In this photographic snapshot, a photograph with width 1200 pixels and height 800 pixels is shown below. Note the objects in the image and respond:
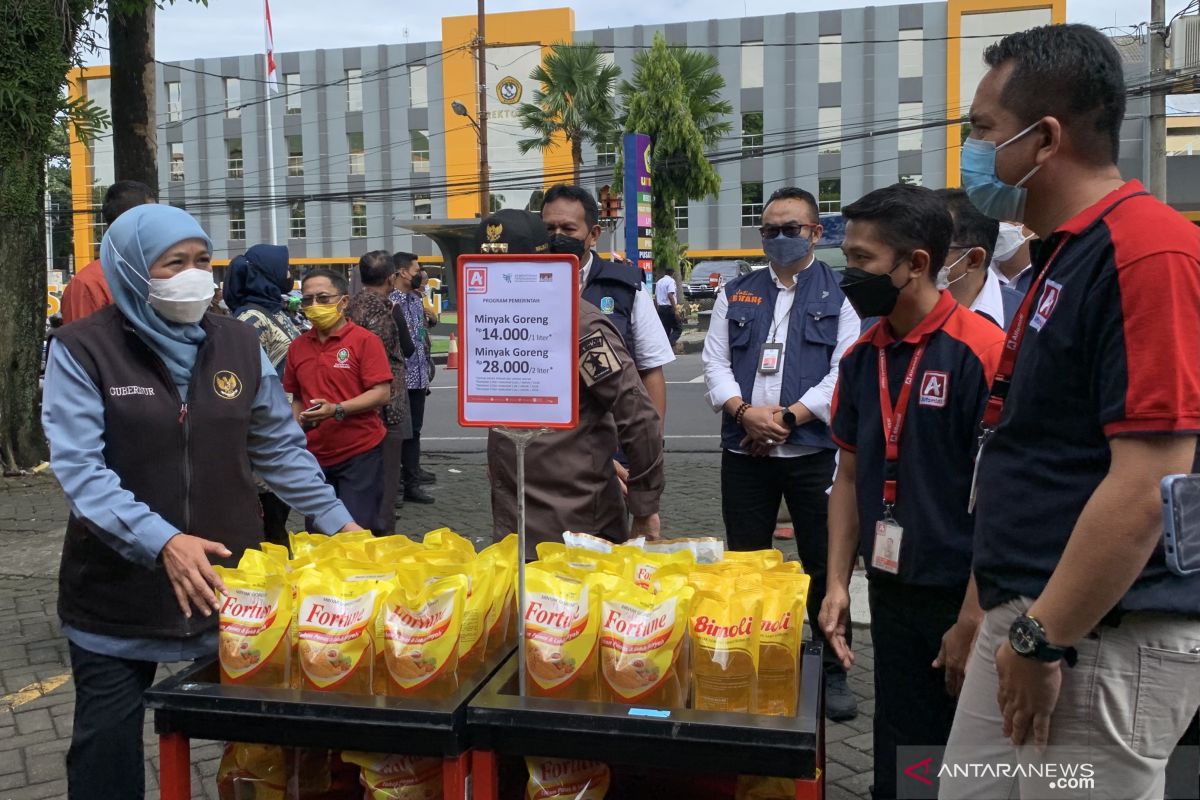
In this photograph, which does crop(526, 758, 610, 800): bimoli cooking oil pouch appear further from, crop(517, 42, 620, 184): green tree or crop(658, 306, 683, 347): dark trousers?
Answer: crop(517, 42, 620, 184): green tree

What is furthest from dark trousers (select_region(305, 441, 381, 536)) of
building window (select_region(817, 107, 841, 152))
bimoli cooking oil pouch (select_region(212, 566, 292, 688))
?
building window (select_region(817, 107, 841, 152))

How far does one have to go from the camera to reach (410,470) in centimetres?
866

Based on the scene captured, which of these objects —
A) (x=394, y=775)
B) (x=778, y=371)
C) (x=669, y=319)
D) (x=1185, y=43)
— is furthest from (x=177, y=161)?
(x=394, y=775)

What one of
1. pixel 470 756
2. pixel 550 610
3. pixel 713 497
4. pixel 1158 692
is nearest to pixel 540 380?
pixel 550 610

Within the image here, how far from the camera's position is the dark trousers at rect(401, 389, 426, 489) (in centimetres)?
855

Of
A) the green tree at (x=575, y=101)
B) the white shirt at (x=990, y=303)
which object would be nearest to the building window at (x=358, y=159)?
the green tree at (x=575, y=101)

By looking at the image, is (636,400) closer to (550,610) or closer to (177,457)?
(550,610)

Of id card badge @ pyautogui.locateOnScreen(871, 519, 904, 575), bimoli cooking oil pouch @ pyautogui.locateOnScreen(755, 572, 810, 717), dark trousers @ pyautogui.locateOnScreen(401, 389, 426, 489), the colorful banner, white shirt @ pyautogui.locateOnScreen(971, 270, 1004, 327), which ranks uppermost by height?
the colorful banner

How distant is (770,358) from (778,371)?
7 centimetres

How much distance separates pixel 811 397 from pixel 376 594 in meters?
2.32

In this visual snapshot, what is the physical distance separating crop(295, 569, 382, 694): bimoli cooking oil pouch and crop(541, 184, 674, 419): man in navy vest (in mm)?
1963

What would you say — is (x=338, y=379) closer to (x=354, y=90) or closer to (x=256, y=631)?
(x=256, y=631)

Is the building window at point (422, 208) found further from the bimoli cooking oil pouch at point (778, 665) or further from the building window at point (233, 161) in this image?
the bimoli cooking oil pouch at point (778, 665)

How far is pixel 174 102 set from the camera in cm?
5384
